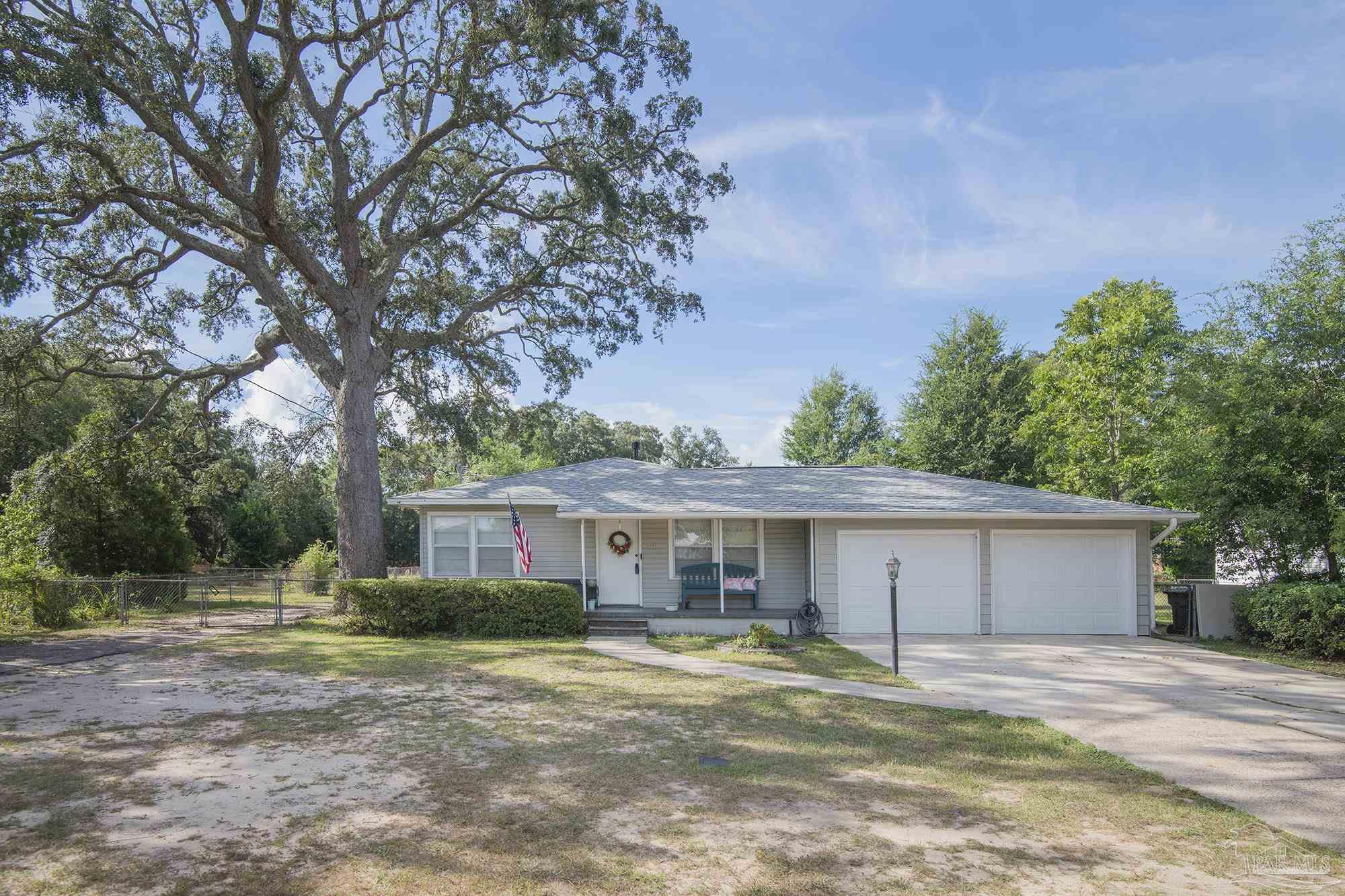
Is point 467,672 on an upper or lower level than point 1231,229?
lower

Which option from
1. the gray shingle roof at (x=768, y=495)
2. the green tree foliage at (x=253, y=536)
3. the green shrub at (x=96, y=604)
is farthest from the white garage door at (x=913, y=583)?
the green tree foliage at (x=253, y=536)

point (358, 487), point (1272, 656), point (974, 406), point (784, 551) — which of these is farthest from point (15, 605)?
point (974, 406)

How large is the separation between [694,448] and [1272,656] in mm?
46925

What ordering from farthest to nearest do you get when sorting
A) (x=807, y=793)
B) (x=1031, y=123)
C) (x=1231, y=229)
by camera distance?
1. (x=1231, y=229)
2. (x=1031, y=123)
3. (x=807, y=793)

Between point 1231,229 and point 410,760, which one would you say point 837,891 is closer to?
point 410,760

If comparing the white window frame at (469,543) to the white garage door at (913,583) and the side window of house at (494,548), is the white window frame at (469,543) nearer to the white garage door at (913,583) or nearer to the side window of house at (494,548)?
the side window of house at (494,548)

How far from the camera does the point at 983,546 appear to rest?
1360 centimetres

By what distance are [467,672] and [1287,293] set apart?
1523cm

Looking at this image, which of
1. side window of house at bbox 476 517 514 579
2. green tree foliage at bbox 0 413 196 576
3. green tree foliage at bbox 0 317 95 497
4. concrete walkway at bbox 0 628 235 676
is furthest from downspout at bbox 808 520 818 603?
green tree foliage at bbox 0 317 95 497

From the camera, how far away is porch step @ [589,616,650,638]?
13344mm

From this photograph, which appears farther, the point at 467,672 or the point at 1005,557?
the point at 1005,557

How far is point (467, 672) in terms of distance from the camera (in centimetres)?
967

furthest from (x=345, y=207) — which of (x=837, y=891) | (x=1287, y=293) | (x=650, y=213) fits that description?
(x=1287, y=293)

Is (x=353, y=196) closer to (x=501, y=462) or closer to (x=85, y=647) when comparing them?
(x=85, y=647)
